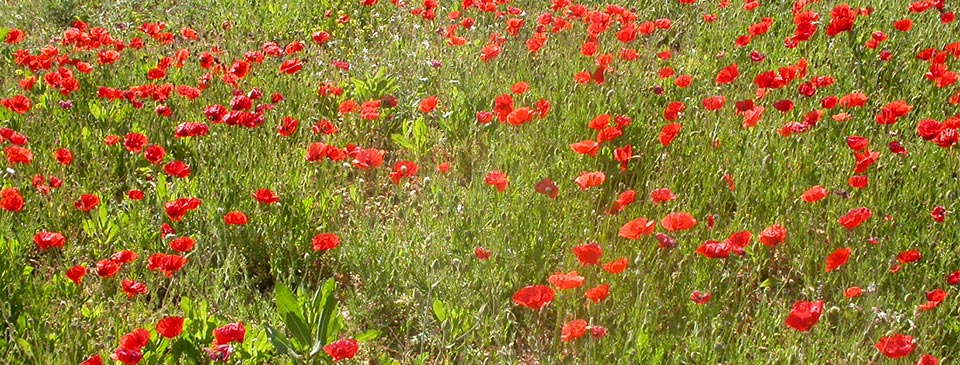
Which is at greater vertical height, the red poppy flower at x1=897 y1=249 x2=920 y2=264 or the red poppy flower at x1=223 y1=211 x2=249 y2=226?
the red poppy flower at x1=223 y1=211 x2=249 y2=226

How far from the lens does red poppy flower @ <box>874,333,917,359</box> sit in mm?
2293

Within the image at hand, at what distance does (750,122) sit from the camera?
3.43 meters

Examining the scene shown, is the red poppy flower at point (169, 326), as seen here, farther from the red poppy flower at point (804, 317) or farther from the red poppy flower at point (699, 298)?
the red poppy flower at point (804, 317)

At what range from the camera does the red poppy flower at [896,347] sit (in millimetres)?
2293

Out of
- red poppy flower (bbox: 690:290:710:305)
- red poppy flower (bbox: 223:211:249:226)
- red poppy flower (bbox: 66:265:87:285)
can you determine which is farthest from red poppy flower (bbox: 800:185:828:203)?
red poppy flower (bbox: 66:265:87:285)

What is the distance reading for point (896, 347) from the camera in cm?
230

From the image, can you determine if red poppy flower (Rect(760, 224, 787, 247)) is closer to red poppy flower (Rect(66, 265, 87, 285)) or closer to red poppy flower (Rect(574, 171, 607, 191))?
red poppy flower (Rect(574, 171, 607, 191))

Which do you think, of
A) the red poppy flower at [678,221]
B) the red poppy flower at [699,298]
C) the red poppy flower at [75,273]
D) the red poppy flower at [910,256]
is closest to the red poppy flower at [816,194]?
the red poppy flower at [910,256]

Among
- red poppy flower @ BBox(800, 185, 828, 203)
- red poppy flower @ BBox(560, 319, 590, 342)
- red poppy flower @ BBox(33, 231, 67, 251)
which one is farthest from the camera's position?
red poppy flower @ BBox(800, 185, 828, 203)

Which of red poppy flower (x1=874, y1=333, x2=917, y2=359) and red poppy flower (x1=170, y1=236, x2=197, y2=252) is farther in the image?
red poppy flower (x1=170, y1=236, x2=197, y2=252)

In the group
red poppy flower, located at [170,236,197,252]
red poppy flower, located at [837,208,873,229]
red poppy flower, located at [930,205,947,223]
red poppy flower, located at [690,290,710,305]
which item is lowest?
red poppy flower, located at [930,205,947,223]

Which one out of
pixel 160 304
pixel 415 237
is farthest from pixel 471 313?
pixel 160 304

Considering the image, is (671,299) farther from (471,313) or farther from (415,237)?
(415,237)

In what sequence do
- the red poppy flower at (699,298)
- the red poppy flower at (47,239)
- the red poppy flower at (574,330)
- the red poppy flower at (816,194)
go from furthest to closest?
the red poppy flower at (816,194)
the red poppy flower at (47,239)
the red poppy flower at (699,298)
the red poppy flower at (574,330)
